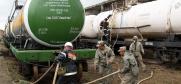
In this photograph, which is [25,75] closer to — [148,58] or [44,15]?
[44,15]

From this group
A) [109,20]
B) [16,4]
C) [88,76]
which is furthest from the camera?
[109,20]

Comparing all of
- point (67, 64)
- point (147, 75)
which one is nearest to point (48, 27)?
point (67, 64)

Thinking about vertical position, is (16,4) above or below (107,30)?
above

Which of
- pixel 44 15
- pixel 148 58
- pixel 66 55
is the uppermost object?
pixel 44 15

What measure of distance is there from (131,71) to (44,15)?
3463mm

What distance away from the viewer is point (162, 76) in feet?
46.5

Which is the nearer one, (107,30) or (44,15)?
(44,15)

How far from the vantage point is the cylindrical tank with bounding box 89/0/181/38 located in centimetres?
1527

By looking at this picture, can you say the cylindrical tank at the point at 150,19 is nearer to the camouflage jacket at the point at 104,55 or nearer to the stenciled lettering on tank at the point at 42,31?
the camouflage jacket at the point at 104,55

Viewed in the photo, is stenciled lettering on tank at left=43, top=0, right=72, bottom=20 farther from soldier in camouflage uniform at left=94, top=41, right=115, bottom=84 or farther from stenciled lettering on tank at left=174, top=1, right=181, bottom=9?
stenciled lettering on tank at left=174, top=1, right=181, bottom=9

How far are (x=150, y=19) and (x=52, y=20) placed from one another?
20.1 ft

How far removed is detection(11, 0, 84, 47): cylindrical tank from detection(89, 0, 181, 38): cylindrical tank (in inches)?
177

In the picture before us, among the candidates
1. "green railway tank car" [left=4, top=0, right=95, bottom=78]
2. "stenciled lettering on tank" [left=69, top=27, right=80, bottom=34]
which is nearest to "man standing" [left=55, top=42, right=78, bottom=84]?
"green railway tank car" [left=4, top=0, right=95, bottom=78]

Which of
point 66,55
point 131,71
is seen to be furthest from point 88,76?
point 66,55
